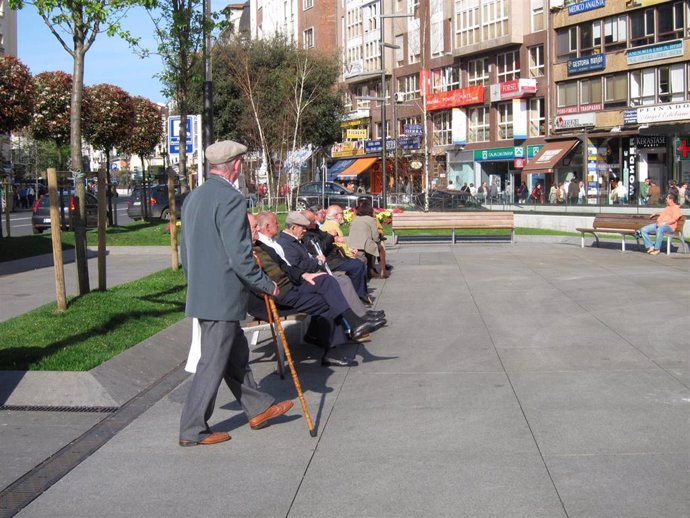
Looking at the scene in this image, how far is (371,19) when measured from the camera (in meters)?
70.1

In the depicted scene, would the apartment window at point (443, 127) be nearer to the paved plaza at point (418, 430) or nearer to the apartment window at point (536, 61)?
the apartment window at point (536, 61)

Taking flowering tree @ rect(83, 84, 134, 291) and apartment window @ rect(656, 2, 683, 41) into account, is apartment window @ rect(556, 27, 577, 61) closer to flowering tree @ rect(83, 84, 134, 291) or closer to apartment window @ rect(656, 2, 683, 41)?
apartment window @ rect(656, 2, 683, 41)

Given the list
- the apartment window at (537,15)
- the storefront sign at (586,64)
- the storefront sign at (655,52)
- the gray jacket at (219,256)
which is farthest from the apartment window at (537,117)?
the gray jacket at (219,256)

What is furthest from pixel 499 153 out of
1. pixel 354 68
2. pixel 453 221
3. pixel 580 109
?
pixel 453 221

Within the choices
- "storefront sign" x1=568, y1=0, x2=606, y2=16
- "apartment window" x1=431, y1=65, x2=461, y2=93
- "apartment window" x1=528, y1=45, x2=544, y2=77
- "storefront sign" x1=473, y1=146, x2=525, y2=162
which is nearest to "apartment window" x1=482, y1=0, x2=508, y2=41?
"apartment window" x1=528, y1=45, x2=544, y2=77

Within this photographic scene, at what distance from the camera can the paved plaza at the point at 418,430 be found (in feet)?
16.1

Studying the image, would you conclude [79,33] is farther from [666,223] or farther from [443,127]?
[443,127]

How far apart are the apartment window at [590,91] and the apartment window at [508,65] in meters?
6.10

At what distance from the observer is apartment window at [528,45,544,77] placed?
53250 mm

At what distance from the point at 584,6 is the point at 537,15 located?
15.2ft

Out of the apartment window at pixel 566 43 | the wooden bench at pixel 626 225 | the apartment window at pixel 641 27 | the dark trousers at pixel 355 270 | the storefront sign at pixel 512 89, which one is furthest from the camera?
the storefront sign at pixel 512 89

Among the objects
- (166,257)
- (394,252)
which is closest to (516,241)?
(394,252)

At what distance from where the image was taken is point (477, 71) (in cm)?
5891

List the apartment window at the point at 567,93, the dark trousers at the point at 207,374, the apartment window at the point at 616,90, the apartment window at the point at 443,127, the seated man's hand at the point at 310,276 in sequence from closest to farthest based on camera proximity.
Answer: the dark trousers at the point at 207,374
the seated man's hand at the point at 310,276
the apartment window at the point at 616,90
the apartment window at the point at 567,93
the apartment window at the point at 443,127
